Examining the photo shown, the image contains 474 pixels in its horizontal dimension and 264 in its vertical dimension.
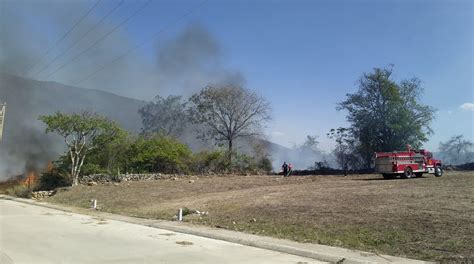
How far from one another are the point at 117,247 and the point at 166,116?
61.0 meters

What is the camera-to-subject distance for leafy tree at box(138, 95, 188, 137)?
68.7 meters

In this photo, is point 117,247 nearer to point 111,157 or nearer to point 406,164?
point 406,164

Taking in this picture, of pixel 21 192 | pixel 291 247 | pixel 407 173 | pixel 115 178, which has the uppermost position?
pixel 407 173

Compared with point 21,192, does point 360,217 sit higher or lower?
higher

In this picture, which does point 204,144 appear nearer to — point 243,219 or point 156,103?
point 156,103

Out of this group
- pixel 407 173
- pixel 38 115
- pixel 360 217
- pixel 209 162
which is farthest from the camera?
pixel 38 115

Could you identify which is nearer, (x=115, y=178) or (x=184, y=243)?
(x=184, y=243)

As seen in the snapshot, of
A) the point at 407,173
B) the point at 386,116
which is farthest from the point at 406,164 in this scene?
the point at 386,116

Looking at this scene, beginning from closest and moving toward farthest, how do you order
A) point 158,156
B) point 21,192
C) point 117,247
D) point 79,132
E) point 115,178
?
point 117,247 < point 79,132 < point 115,178 < point 21,192 < point 158,156

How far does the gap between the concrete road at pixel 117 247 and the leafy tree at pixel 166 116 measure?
53755 mm

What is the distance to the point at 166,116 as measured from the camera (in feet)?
232

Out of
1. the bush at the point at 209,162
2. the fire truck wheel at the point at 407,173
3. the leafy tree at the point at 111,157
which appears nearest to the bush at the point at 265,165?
the bush at the point at 209,162

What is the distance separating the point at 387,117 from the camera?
143 ft

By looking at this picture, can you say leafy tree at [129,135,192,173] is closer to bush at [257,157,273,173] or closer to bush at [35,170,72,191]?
bush at [35,170,72,191]
